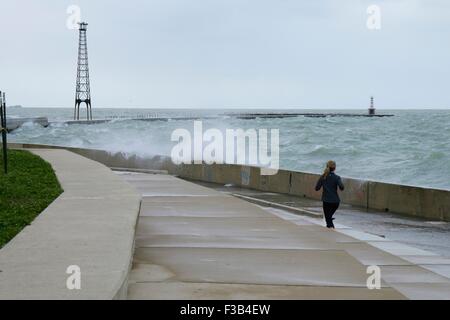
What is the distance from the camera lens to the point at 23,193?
1180 cm

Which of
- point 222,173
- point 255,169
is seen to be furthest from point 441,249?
point 222,173

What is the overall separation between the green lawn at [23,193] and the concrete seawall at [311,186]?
23.5 ft

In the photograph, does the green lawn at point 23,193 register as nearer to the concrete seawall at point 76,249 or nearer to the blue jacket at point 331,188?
the concrete seawall at point 76,249

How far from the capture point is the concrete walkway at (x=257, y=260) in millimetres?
7164

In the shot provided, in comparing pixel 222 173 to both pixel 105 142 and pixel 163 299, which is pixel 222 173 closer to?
pixel 163 299

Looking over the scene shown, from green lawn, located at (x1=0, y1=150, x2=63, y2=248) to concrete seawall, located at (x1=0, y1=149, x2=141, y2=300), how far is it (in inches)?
7.9

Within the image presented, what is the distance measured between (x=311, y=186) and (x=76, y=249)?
1389cm

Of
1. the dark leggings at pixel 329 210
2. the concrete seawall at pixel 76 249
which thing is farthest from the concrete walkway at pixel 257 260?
the concrete seawall at pixel 76 249

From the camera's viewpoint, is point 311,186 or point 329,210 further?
point 311,186

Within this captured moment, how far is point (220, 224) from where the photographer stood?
11.5m
